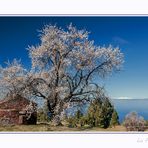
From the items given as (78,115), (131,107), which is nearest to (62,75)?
(78,115)

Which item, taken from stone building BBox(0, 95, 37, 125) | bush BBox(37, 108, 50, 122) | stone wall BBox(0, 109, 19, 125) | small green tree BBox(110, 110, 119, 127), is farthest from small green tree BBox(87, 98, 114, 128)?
stone wall BBox(0, 109, 19, 125)

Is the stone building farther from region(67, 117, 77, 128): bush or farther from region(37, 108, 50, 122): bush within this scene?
region(67, 117, 77, 128): bush

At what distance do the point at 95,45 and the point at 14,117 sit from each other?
5.69ft

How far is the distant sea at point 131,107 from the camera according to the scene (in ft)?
31.1

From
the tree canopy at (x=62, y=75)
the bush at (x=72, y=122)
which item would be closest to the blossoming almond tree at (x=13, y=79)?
the tree canopy at (x=62, y=75)

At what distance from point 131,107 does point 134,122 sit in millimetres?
248

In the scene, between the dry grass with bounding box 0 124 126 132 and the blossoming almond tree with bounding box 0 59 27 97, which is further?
the blossoming almond tree with bounding box 0 59 27 97

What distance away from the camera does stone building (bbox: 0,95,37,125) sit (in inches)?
383

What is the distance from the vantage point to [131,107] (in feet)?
31.1

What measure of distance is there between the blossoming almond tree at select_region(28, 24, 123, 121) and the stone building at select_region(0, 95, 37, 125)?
0.25 m

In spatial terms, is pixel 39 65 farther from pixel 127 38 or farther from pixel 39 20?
pixel 127 38
